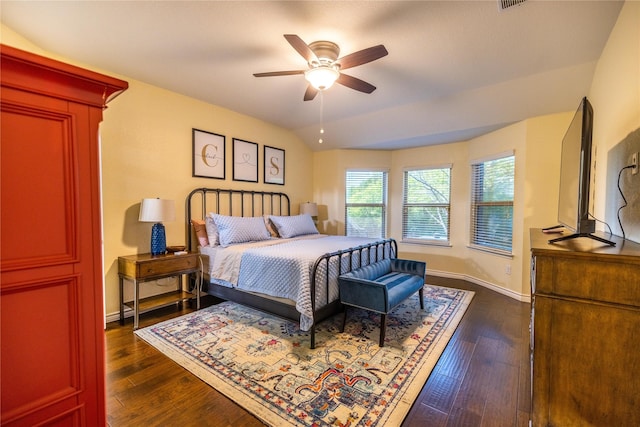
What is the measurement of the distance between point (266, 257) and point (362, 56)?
197cm

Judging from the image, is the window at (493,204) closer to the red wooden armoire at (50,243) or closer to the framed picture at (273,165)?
the framed picture at (273,165)

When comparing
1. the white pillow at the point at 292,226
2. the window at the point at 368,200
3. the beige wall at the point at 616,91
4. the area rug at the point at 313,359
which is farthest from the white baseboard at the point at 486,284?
the white pillow at the point at 292,226

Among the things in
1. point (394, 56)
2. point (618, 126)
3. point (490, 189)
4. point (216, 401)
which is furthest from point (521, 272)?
point (216, 401)

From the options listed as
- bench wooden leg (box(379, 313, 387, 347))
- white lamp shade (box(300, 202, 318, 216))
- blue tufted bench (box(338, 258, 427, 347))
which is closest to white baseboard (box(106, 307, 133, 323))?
blue tufted bench (box(338, 258, 427, 347))

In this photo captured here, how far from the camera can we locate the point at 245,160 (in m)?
4.32

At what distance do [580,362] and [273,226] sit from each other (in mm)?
3644

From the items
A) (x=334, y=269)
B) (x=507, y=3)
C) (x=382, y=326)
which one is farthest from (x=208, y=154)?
(x=507, y=3)

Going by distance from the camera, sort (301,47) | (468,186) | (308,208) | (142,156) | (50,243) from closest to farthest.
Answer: (50,243), (301,47), (142,156), (468,186), (308,208)

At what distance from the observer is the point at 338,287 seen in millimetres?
2662

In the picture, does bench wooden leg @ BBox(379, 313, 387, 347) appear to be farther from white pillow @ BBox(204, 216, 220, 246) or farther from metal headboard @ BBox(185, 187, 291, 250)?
metal headboard @ BBox(185, 187, 291, 250)

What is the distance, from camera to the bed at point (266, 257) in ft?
8.02

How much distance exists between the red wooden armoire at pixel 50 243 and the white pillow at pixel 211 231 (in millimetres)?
2625

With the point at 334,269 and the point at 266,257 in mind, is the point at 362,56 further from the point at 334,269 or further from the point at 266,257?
the point at 266,257

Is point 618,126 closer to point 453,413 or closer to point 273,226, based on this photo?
point 453,413
